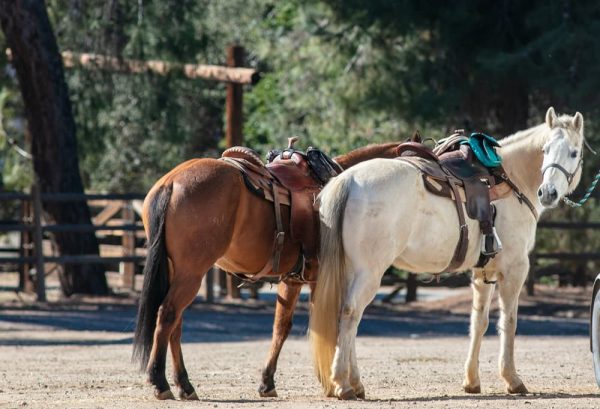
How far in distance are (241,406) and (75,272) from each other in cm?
1127

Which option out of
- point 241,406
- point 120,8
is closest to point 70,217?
point 120,8

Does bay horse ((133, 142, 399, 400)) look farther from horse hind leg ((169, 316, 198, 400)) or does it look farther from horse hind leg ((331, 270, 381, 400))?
Result: horse hind leg ((331, 270, 381, 400))

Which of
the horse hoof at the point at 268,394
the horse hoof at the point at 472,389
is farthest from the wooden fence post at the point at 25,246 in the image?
the horse hoof at the point at 472,389

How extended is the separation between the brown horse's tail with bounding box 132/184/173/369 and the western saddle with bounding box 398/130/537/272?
6.22 feet

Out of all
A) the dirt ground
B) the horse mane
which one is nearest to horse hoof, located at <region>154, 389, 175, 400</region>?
the dirt ground

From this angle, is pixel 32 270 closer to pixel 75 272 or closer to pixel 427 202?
pixel 75 272

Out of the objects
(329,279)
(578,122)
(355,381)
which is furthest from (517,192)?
(355,381)

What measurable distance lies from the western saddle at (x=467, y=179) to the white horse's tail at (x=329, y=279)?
2.41 ft

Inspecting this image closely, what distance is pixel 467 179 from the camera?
9.30m

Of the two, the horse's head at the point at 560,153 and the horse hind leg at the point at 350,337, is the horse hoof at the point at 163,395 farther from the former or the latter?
the horse's head at the point at 560,153

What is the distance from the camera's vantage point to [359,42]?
20281mm

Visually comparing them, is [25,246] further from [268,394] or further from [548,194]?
[548,194]

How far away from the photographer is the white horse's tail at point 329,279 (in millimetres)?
8562

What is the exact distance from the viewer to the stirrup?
920 cm
